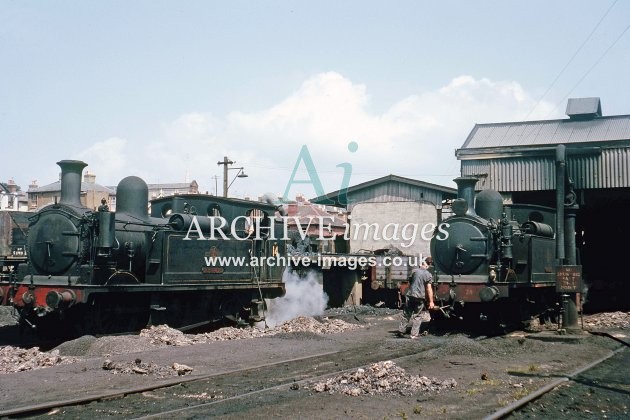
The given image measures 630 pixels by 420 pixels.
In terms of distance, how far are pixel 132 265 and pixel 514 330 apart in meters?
9.04

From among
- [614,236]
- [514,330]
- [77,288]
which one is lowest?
[514,330]

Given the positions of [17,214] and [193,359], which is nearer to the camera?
[193,359]

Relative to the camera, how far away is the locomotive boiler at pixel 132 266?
1166cm

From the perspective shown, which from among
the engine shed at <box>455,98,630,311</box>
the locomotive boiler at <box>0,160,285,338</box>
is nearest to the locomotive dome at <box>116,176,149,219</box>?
the locomotive boiler at <box>0,160,285,338</box>

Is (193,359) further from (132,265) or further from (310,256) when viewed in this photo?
(310,256)

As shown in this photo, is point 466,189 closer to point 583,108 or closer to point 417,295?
point 417,295

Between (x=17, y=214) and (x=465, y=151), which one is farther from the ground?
(x=465, y=151)

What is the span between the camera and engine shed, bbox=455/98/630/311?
2139 cm

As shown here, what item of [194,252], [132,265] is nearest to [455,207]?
[194,252]

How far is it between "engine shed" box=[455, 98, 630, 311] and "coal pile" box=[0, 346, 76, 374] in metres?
15.3

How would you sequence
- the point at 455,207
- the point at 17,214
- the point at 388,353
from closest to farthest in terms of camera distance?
1. the point at 388,353
2. the point at 455,207
3. the point at 17,214

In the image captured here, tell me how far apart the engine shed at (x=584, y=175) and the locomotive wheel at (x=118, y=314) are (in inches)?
516

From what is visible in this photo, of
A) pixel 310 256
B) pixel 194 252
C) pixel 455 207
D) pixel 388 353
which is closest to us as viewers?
pixel 388 353

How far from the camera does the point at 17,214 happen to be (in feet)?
70.2
